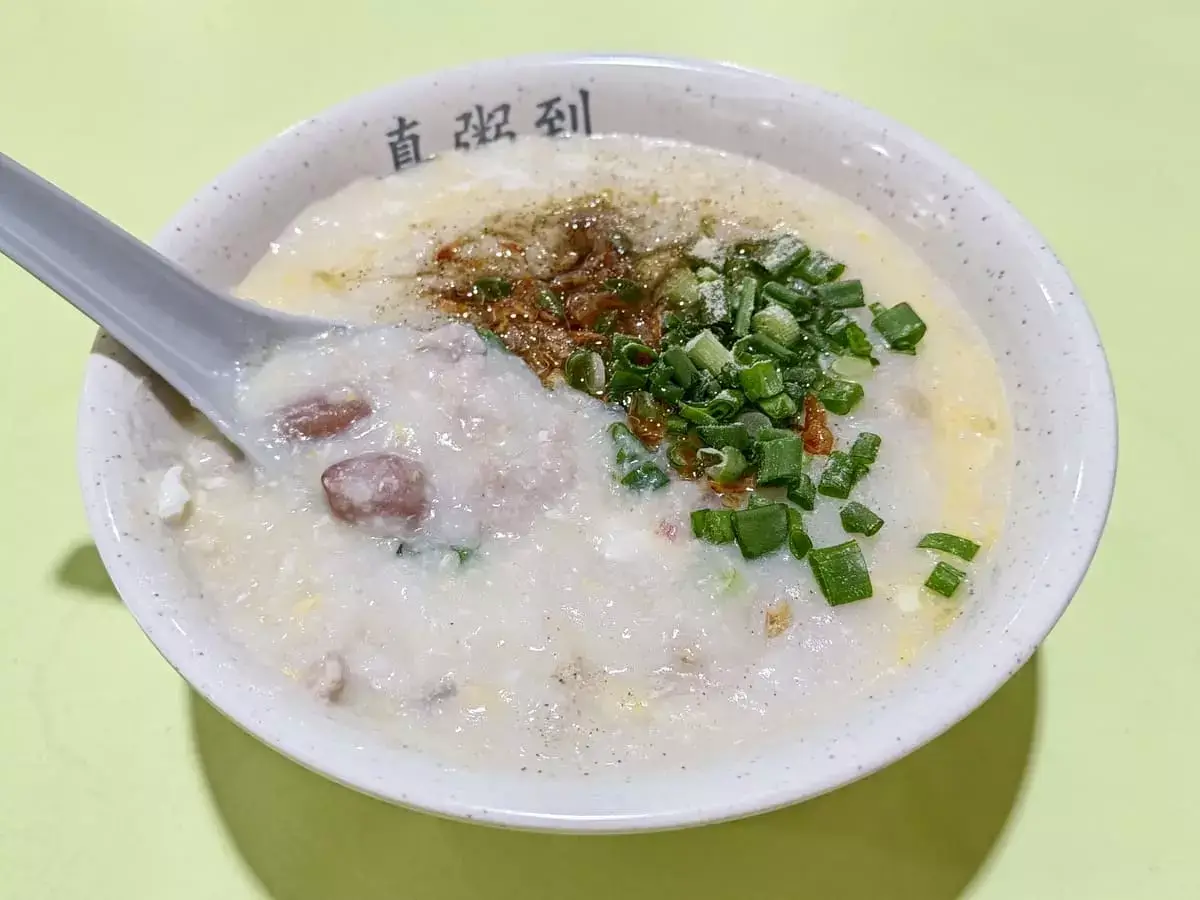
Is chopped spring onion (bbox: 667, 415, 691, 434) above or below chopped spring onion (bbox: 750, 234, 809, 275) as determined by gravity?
below

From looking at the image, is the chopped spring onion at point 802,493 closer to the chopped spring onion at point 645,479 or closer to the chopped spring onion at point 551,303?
the chopped spring onion at point 645,479

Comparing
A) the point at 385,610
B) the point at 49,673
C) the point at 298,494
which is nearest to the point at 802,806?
the point at 385,610

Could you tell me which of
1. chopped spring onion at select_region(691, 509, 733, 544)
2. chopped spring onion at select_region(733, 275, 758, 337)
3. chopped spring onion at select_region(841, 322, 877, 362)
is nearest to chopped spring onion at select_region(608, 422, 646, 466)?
chopped spring onion at select_region(691, 509, 733, 544)

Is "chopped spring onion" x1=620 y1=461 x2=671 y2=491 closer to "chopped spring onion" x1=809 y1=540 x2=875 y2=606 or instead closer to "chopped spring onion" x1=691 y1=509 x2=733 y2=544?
"chopped spring onion" x1=691 y1=509 x2=733 y2=544

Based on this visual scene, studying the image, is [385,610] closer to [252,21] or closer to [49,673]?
[49,673]

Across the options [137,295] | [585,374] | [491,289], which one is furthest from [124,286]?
[585,374]

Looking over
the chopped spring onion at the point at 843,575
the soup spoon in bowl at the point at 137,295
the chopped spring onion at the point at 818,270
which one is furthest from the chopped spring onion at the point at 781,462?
the soup spoon in bowl at the point at 137,295
